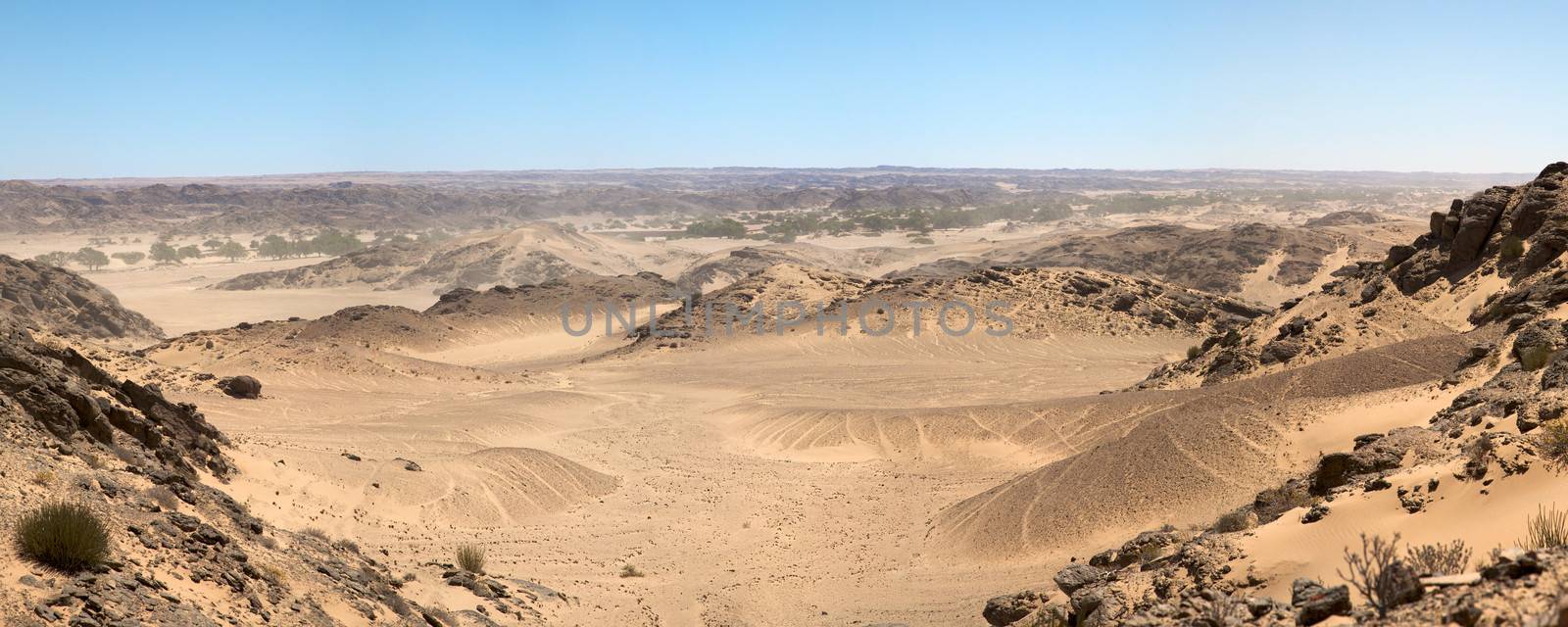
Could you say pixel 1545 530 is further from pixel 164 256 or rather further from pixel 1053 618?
pixel 164 256

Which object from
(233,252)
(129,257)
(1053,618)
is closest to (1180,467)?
(1053,618)

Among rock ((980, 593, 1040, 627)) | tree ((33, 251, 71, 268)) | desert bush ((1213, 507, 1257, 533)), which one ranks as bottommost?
tree ((33, 251, 71, 268))

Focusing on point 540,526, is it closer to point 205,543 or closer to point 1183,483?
point 205,543

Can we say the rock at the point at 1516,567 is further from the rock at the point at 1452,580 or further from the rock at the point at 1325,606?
the rock at the point at 1325,606

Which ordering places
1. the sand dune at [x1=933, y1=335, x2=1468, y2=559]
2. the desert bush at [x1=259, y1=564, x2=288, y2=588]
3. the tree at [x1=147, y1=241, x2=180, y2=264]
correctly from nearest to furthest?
the desert bush at [x1=259, y1=564, x2=288, y2=588]
the sand dune at [x1=933, y1=335, x2=1468, y2=559]
the tree at [x1=147, y1=241, x2=180, y2=264]

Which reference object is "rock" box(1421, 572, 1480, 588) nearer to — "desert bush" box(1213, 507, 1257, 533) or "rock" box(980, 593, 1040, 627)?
"desert bush" box(1213, 507, 1257, 533)

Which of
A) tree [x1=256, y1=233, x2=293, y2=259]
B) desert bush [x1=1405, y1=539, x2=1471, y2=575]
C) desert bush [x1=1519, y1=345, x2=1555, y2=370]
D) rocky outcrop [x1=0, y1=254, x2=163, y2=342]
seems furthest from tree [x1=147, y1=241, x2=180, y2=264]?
desert bush [x1=1405, y1=539, x2=1471, y2=575]

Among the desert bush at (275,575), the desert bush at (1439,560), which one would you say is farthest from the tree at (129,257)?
the desert bush at (1439,560)
